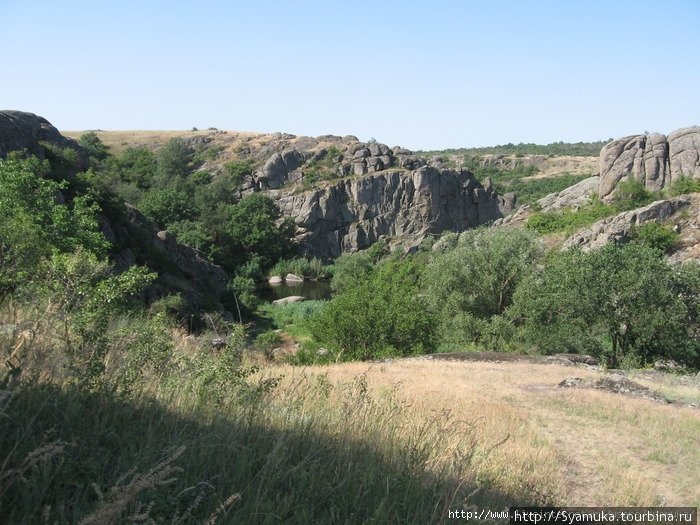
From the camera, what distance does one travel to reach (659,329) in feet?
78.5

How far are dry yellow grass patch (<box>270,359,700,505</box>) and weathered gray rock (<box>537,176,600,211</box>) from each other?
48.7 m

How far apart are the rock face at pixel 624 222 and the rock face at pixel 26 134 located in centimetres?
3858

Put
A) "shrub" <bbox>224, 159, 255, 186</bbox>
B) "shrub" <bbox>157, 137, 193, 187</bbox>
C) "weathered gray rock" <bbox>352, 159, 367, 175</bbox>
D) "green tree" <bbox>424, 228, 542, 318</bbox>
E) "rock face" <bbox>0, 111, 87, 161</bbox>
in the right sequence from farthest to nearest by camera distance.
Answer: "weathered gray rock" <bbox>352, 159, 367, 175</bbox>
"shrub" <bbox>224, 159, 255, 186</bbox>
"shrub" <bbox>157, 137, 193, 187</bbox>
"rock face" <bbox>0, 111, 87, 161</bbox>
"green tree" <bbox>424, 228, 542, 318</bbox>

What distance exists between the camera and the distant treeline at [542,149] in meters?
155

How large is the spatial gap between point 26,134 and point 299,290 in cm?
3002

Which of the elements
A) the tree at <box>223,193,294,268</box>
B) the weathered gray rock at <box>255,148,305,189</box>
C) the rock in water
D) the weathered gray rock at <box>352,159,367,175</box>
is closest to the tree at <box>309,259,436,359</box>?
the rock in water

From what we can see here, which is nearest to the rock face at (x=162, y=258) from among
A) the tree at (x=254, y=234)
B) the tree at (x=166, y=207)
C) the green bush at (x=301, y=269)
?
the green bush at (x=301, y=269)

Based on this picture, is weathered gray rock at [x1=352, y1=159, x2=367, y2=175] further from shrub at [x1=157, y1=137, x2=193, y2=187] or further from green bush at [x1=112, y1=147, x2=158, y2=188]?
→ green bush at [x1=112, y1=147, x2=158, y2=188]

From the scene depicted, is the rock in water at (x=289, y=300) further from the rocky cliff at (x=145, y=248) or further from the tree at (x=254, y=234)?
the tree at (x=254, y=234)

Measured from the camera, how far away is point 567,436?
8141 millimetres

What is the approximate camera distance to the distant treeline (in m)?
155

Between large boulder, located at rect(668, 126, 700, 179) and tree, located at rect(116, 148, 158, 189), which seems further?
tree, located at rect(116, 148, 158, 189)

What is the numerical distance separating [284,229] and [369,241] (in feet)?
47.3

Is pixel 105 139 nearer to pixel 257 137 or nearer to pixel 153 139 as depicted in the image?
pixel 153 139
